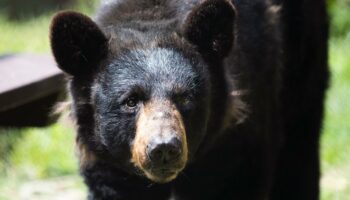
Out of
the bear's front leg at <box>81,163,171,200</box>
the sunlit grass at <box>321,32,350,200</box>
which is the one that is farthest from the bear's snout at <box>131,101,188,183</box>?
the sunlit grass at <box>321,32,350,200</box>

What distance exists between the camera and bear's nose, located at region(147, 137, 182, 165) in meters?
3.90

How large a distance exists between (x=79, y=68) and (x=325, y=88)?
88.7 inches

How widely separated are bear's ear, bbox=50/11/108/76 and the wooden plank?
1.14 metres

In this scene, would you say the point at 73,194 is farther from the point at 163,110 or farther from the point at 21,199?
the point at 163,110

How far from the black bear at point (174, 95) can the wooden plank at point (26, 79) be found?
3.12ft

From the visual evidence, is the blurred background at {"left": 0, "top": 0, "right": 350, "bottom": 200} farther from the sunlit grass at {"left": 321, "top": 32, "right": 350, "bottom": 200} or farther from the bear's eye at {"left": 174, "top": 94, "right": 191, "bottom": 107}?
the bear's eye at {"left": 174, "top": 94, "right": 191, "bottom": 107}

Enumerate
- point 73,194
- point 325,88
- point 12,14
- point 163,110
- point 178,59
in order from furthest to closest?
1. point 12,14
2. point 73,194
3. point 325,88
4. point 178,59
5. point 163,110

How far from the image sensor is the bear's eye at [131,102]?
4.32 meters

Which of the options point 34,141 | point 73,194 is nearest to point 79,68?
point 73,194

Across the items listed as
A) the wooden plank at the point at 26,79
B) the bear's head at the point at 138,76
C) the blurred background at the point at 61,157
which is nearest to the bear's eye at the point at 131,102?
the bear's head at the point at 138,76

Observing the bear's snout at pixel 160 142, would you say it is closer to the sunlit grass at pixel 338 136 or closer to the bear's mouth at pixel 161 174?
the bear's mouth at pixel 161 174

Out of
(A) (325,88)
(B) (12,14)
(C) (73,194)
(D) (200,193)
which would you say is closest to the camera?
(D) (200,193)

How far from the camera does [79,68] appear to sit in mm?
4566

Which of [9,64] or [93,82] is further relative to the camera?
[9,64]
